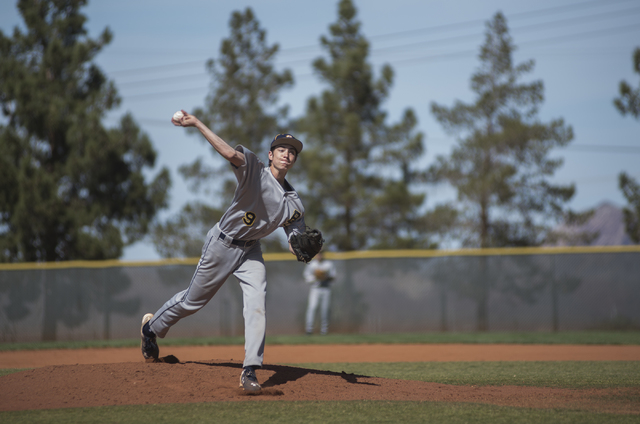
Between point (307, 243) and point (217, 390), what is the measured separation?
4.21 ft

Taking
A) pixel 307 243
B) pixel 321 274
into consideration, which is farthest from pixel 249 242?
pixel 321 274

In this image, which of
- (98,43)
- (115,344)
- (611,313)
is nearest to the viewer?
(115,344)

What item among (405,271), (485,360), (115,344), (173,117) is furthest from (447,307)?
(173,117)

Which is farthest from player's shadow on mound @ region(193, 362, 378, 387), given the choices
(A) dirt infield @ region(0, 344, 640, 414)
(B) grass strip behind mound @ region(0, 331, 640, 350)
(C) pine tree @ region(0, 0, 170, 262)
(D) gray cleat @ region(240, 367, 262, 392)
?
(C) pine tree @ region(0, 0, 170, 262)

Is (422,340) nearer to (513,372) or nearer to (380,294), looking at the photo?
(380,294)

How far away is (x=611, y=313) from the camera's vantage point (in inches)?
515

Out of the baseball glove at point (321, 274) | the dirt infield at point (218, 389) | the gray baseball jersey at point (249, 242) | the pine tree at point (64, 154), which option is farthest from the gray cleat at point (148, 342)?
the pine tree at point (64, 154)

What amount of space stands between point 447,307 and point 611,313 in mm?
3551

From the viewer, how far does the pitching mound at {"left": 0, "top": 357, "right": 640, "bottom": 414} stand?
13.7ft

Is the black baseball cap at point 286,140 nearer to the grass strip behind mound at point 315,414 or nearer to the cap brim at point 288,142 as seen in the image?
the cap brim at point 288,142

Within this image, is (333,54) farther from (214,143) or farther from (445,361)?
(214,143)

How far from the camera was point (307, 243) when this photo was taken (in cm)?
452

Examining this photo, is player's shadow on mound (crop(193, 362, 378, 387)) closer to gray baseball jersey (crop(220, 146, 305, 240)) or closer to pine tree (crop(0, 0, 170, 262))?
gray baseball jersey (crop(220, 146, 305, 240))

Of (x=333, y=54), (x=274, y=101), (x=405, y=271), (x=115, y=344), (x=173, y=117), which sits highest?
(x=333, y=54)
